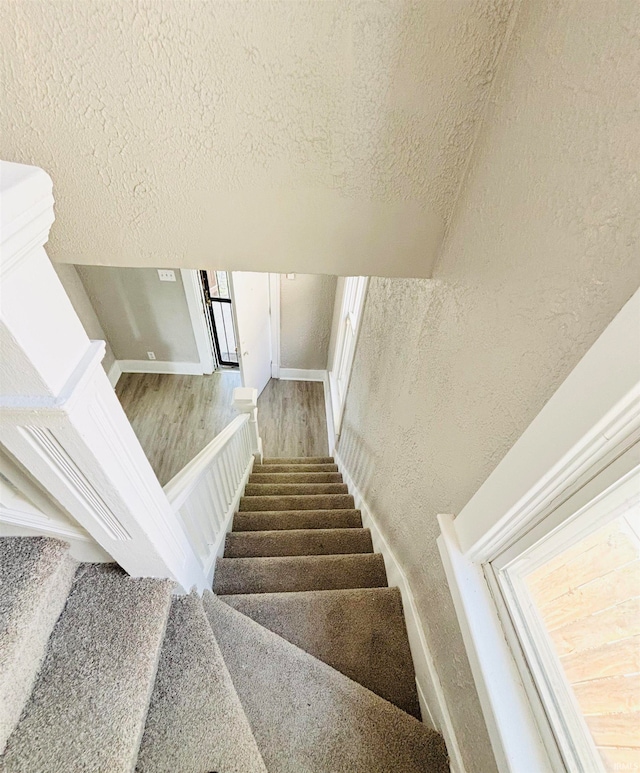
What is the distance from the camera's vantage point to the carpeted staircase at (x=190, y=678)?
71cm

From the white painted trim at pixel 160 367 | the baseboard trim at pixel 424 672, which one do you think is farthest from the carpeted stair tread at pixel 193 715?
the white painted trim at pixel 160 367

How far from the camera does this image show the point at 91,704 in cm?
74

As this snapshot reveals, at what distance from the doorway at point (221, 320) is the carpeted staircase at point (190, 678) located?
10.5 ft

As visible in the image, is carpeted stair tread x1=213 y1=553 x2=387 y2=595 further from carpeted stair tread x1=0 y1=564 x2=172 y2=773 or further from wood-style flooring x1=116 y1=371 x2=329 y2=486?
wood-style flooring x1=116 y1=371 x2=329 y2=486

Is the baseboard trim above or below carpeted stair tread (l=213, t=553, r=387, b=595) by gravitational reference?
below

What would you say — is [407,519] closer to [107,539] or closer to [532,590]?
[532,590]

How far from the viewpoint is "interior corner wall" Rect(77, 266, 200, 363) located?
343 centimetres

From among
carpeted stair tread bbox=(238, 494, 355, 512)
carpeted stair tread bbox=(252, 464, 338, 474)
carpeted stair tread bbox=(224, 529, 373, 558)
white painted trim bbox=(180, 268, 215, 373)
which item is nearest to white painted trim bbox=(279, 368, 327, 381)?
white painted trim bbox=(180, 268, 215, 373)

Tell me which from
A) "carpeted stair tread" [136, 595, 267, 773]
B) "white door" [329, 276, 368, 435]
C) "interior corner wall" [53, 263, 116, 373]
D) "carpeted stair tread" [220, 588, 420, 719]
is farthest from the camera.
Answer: "interior corner wall" [53, 263, 116, 373]

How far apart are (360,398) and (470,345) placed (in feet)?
5.07

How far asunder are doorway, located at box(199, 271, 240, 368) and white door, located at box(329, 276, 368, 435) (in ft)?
3.84

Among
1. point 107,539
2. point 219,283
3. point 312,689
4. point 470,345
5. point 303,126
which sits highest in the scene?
point 219,283

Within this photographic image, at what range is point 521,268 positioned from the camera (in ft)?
2.21

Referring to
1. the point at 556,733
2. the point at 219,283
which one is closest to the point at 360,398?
the point at 556,733
